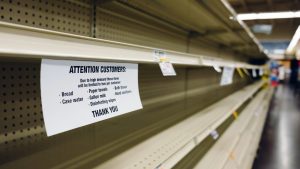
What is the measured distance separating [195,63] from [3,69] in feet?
3.05

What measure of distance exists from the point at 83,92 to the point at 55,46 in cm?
18

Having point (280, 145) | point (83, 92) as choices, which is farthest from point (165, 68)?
point (280, 145)

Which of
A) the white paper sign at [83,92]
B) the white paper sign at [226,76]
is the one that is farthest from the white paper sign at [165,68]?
the white paper sign at [226,76]

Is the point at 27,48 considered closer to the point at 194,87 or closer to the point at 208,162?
the point at 208,162

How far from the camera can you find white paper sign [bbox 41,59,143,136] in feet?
1.91

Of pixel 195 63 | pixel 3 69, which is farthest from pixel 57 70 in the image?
pixel 195 63

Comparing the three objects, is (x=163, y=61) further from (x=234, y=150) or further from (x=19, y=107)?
(x=234, y=150)

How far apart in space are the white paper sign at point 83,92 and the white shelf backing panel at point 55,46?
0.19 ft

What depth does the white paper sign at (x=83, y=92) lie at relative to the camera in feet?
1.91

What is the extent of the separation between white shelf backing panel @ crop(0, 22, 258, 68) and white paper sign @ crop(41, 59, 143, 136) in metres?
0.06

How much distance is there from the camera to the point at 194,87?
7.98 feet

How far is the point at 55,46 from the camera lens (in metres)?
0.54

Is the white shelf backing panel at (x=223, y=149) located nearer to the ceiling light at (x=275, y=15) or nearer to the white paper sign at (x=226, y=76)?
the white paper sign at (x=226, y=76)

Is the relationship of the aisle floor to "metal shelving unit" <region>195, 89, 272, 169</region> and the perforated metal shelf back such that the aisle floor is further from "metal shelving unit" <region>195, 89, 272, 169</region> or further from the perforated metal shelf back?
the perforated metal shelf back
